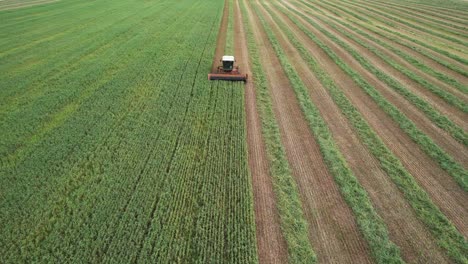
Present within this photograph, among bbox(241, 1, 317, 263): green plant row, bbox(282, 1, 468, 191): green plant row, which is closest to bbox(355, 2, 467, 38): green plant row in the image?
bbox(282, 1, 468, 191): green plant row

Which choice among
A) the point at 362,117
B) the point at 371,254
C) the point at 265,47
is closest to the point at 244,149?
the point at 371,254

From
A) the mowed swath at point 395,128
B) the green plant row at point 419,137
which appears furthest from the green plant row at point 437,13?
the green plant row at point 419,137

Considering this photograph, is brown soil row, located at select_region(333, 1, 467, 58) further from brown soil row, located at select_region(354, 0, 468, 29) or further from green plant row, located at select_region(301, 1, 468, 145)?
green plant row, located at select_region(301, 1, 468, 145)

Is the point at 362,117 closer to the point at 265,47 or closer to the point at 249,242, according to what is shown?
the point at 249,242

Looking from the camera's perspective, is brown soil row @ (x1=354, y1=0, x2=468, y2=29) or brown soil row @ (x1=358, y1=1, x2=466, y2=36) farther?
brown soil row @ (x1=354, y1=0, x2=468, y2=29)

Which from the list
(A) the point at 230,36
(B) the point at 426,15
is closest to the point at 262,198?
(A) the point at 230,36

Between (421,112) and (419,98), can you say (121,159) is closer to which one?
(421,112)
